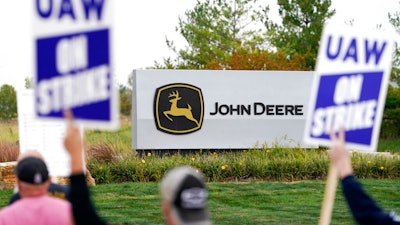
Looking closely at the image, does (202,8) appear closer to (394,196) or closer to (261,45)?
(261,45)

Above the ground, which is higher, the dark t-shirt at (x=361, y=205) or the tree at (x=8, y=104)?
the dark t-shirt at (x=361, y=205)

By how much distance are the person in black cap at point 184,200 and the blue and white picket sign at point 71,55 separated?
2.61 feet

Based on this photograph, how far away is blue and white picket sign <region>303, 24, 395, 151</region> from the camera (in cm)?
484

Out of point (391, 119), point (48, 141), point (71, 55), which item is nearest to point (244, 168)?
point (48, 141)

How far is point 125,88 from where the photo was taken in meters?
68.4

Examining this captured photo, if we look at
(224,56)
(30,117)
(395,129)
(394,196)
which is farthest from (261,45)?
(30,117)

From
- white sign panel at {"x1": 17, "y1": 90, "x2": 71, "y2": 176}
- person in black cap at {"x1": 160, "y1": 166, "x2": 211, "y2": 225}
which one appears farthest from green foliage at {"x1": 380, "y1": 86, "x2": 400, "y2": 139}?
person in black cap at {"x1": 160, "y1": 166, "x2": 211, "y2": 225}

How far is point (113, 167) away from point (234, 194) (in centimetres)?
332

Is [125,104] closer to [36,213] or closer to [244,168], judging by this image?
[244,168]

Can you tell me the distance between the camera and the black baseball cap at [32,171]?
176 inches

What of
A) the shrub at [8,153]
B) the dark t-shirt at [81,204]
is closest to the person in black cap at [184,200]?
the dark t-shirt at [81,204]

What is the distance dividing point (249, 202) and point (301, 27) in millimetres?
35884

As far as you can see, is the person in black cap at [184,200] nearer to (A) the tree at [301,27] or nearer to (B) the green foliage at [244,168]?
(B) the green foliage at [244,168]

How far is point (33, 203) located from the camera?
4.53 m
